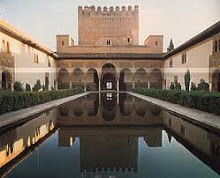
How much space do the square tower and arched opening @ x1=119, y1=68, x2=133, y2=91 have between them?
22.9ft

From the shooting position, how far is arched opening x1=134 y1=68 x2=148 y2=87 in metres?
36.5

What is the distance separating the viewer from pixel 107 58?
116 ft

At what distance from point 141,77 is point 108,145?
3152 centimetres

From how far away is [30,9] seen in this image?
2056 centimetres

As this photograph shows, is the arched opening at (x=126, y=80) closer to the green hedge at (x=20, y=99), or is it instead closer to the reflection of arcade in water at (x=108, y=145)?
the green hedge at (x=20, y=99)

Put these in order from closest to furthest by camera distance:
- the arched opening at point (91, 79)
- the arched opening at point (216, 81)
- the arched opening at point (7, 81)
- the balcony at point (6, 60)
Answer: the balcony at point (6, 60), the arched opening at point (216, 81), the arched opening at point (7, 81), the arched opening at point (91, 79)

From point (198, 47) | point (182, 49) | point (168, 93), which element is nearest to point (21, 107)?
point (168, 93)

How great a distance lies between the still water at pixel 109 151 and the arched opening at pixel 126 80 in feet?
96.0

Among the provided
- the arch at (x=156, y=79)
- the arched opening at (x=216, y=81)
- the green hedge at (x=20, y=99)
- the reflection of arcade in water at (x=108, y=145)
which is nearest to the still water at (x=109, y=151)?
the reflection of arcade in water at (x=108, y=145)

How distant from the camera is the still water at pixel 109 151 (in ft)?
13.2

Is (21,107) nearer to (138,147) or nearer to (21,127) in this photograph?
(21,127)

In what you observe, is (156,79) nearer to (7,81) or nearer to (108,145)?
(7,81)

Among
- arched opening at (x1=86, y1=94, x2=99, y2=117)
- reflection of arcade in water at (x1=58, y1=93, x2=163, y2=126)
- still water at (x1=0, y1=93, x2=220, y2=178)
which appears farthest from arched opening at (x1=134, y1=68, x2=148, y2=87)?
still water at (x1=0, y1=93, x2=220, y2=178)

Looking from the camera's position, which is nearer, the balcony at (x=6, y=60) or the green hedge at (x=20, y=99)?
the green hedge at (x=20, y=99)
